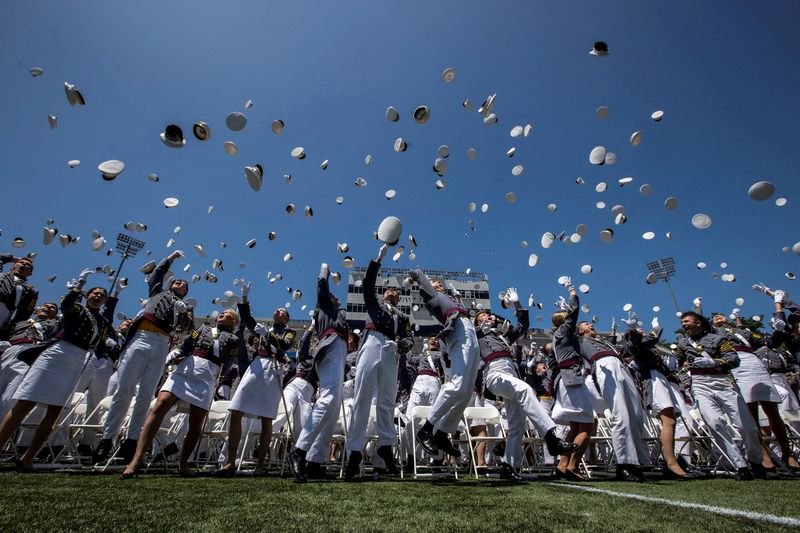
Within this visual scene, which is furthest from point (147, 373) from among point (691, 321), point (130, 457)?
point (691, 321)

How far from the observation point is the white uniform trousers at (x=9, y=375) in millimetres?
6637

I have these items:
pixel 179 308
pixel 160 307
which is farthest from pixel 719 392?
pixel 160 307

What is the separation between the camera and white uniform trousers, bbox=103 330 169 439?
4.75m

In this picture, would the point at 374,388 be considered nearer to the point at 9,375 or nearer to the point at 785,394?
the point at 9,375

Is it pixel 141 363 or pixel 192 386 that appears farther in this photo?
pixel 192 386

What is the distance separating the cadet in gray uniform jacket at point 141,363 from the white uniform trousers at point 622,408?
6.21m

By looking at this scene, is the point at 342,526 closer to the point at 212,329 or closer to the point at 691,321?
the point at 212,329

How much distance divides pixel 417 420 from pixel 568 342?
2854 mm

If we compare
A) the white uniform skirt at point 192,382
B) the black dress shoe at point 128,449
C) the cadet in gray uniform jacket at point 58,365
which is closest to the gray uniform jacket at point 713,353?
the white uniform skirt at point 192,382

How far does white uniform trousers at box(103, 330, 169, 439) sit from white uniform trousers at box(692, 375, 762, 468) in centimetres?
809

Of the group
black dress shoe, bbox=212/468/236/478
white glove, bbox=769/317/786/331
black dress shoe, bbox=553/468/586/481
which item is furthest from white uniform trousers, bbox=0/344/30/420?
white glove, bbox=769/317/786/331

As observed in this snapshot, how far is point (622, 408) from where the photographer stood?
5.68m

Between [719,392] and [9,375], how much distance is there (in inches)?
465

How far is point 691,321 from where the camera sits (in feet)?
22.2
